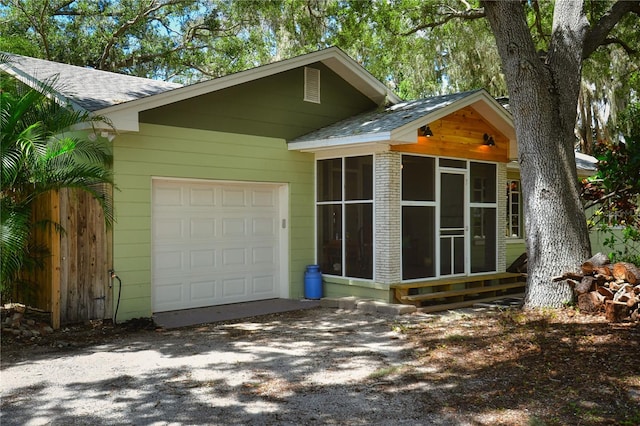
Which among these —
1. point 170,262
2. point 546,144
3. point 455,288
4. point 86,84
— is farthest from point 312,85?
point 455,288

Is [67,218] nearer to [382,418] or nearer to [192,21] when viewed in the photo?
[382,418]

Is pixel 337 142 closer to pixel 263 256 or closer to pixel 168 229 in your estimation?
pixel 263 256

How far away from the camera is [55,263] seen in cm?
772

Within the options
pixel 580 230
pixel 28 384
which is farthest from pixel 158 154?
pixel 580 230

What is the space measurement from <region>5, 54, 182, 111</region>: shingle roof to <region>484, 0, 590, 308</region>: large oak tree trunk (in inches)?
234

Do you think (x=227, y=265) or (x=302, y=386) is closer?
(x=302, y=386)

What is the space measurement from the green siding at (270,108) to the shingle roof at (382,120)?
30 centimetres

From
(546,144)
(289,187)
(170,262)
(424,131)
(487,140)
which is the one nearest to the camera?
(546,144)

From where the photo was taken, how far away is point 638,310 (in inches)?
289

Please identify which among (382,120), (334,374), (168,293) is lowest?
(334,374)

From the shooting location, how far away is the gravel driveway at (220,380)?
453 centimetres

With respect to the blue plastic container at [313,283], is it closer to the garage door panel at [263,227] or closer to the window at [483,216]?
the garage door panel at [263,227]

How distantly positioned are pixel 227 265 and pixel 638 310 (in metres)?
6.25

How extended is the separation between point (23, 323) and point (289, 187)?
4828mm
